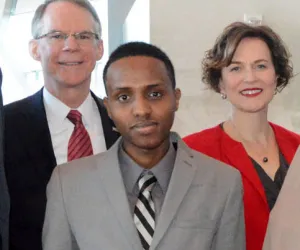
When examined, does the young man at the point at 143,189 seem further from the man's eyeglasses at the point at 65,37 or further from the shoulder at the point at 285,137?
the shoulder at the point at 285,137

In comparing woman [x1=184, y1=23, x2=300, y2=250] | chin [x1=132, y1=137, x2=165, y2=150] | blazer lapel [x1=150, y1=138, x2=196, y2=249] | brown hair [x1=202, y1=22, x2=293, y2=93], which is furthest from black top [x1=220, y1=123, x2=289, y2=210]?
chin [x1=132, y1=137, x2=165, y2=150]

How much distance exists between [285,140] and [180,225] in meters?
0.75

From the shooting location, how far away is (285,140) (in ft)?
5.92

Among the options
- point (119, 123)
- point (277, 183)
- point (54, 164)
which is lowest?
point (277, 183)

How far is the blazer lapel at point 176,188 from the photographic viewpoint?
1177 mm

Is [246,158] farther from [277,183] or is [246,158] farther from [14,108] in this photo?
[14,108]

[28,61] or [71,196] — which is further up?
[28,61]

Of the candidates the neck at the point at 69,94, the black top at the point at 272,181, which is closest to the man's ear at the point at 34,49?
the neck at the point at 69,94

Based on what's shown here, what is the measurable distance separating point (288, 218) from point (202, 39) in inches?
55.4

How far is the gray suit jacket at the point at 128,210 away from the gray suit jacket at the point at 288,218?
0.08 metres

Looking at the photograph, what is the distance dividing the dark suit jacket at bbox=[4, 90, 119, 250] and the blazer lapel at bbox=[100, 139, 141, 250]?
270 mm

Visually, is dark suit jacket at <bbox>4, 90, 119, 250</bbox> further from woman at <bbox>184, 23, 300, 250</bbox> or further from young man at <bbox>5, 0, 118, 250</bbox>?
woman at <bbox>184, 23, 300, 250</bbox>

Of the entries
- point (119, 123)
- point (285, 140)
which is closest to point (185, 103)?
point (285, 140)

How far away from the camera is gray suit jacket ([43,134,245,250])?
3.88 ft
